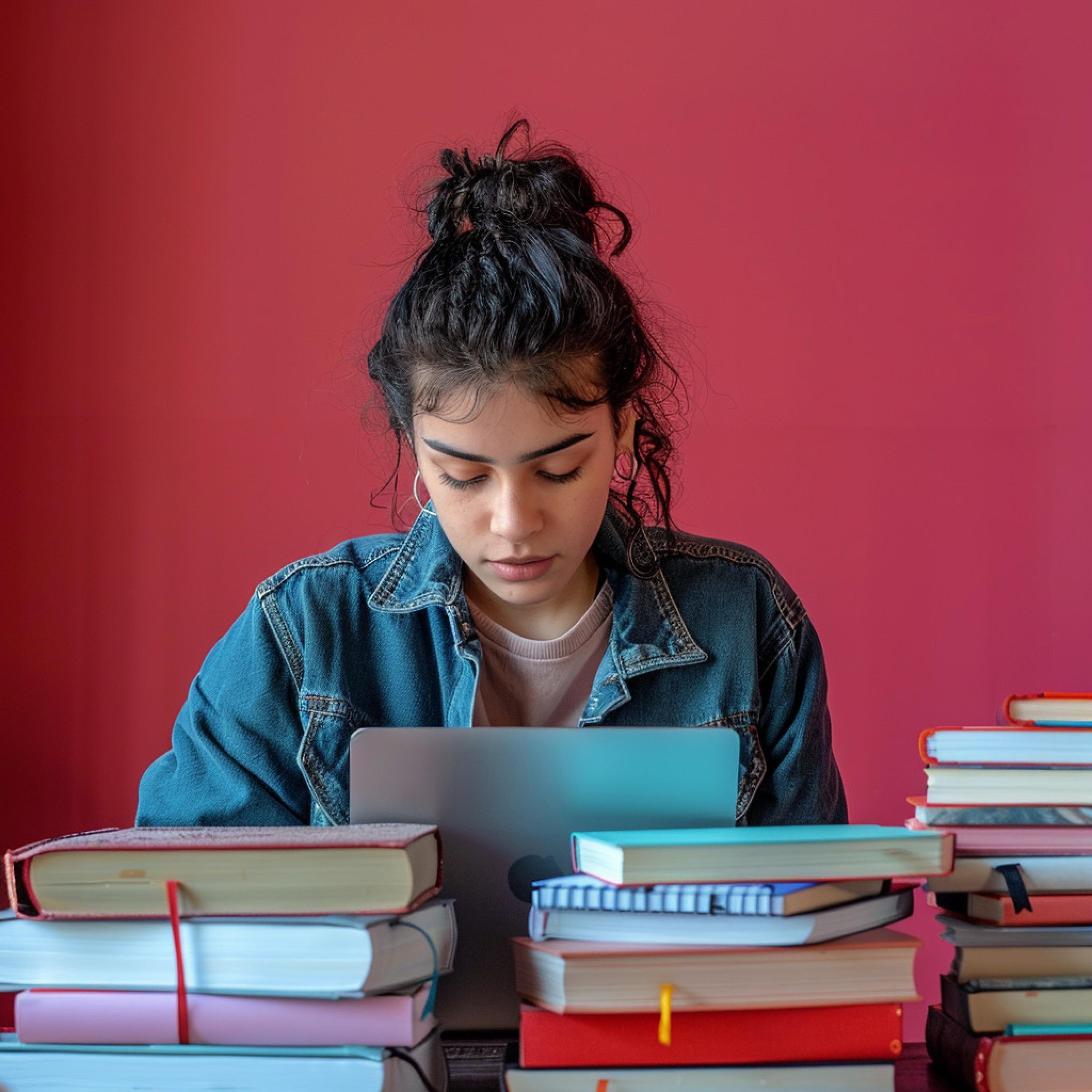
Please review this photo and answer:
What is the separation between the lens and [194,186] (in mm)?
2281

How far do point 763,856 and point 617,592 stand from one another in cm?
74

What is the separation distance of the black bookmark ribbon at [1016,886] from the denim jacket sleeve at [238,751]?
74cm

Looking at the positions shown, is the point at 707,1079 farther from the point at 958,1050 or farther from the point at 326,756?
the point at 326,756

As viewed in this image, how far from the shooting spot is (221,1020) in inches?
26.8

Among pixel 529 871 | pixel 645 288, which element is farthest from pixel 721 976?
pixel 645 288

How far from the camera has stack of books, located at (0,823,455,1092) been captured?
67cm

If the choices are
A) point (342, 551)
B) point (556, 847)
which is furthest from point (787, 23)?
point (556, 847)

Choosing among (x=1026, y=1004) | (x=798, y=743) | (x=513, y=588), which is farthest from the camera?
(x=798, y=743)

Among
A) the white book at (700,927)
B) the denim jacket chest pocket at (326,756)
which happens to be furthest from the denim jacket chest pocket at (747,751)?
the white book at (700,927)

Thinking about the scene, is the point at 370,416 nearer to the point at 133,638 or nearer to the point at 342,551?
the point at 342,551

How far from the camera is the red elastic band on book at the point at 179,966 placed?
680 millimetres

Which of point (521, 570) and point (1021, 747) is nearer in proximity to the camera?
point (1021, 747)

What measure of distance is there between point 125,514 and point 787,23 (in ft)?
5.26

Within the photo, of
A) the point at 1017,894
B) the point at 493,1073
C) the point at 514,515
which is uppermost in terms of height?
the point at 514,515
